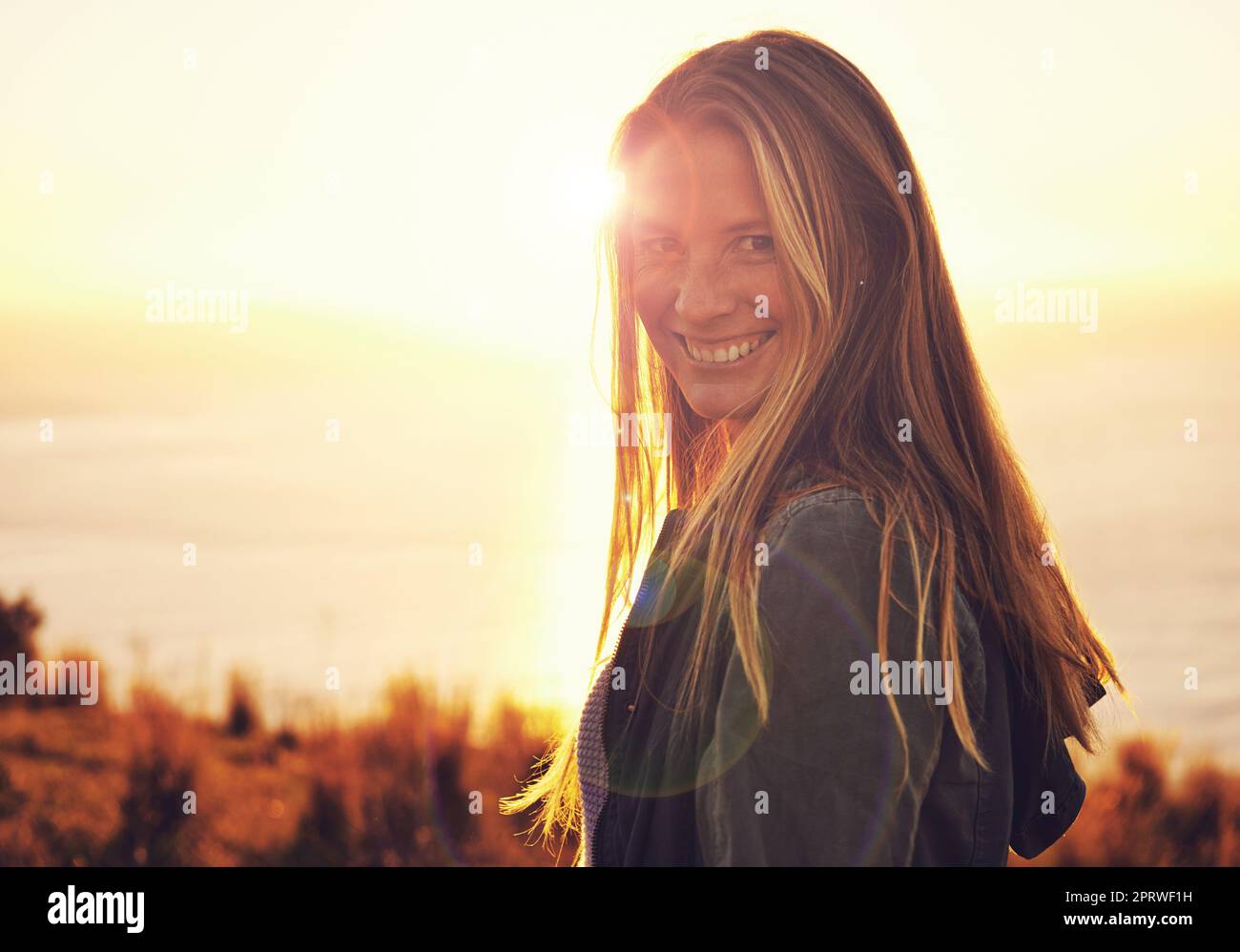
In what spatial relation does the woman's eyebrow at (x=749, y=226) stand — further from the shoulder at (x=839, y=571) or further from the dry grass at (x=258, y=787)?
the dry grass at (x=258, y=787)

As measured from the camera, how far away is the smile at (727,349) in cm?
250

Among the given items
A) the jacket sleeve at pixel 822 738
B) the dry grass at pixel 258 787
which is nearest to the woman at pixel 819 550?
the jacket sleeve at pixel 822 738

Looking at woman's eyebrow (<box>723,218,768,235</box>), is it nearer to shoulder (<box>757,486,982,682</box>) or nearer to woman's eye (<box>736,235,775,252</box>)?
woman's eye (<box>736,235,775,252</box>)

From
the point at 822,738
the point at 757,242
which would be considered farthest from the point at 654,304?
the point at 822,738

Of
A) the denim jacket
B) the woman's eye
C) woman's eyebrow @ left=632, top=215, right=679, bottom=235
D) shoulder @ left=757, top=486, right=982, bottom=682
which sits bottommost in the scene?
the denim jacket

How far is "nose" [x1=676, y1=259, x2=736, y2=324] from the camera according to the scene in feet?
8.08

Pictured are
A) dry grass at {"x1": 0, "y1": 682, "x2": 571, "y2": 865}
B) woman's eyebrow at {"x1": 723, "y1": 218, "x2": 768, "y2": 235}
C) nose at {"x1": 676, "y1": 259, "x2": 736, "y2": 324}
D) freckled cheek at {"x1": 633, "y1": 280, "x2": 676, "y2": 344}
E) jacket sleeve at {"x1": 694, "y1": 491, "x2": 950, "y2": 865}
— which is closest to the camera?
jacket sleeve at {"x1": 694, "y1": 491, "x2": 950, "y2": 865}

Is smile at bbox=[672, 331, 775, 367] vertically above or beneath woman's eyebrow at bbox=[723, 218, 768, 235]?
beneath

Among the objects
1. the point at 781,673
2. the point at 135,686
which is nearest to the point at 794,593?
the point at 781,673

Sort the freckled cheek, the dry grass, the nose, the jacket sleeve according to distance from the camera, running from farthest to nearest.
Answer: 1. the dry grass
2. the freckled cheek
3. the nose
4. the jacket sleeve

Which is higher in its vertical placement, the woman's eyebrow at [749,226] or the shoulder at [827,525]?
the woman's eyebrow at [749,226]

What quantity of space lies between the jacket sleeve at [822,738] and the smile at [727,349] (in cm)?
75

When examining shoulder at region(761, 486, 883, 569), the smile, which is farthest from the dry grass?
shoulder at region(761, 486, 883, 569)

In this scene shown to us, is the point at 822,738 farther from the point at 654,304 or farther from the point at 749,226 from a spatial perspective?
the point at 654,304
